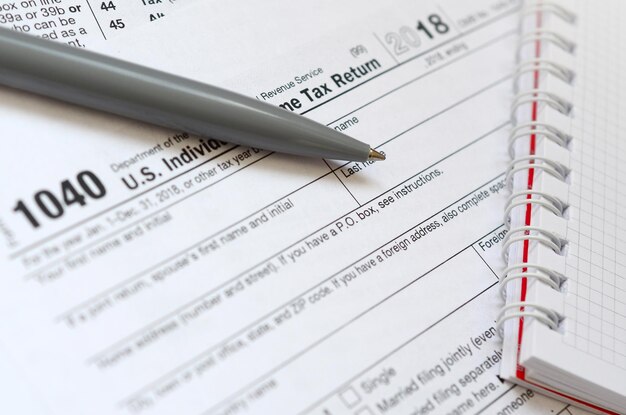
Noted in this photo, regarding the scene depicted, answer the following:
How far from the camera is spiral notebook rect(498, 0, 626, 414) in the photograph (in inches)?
17.5

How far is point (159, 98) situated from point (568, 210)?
316mm

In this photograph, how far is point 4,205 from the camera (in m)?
0.42

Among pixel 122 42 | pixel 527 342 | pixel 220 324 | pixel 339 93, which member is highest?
pixel 122 42

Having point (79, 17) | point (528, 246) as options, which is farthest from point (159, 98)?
point (528, 246)

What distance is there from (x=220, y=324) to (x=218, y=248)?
52 millimetres

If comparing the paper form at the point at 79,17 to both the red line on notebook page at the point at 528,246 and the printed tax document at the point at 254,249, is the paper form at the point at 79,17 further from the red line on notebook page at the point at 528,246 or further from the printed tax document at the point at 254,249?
the red line on notebook page at the point at 528,246

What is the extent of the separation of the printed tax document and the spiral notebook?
0.8 inches

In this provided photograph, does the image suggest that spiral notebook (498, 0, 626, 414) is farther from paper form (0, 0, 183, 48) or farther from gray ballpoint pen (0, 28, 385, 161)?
paper form (0, 0, 183, 48)

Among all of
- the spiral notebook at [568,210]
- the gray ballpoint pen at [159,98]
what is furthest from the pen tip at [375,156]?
the spiral notebook at [568,210]

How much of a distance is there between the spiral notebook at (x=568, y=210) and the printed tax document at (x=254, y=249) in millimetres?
20

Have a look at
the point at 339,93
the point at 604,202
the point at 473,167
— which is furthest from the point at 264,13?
the point at 604,202

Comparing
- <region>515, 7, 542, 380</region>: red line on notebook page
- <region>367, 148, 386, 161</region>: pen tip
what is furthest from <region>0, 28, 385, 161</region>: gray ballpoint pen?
<region>515, 7, 542, 380</region>: red line on notebook page

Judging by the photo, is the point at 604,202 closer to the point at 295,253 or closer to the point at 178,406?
the point at 295,253

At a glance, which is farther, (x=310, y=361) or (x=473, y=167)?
(x=473, y=167)
